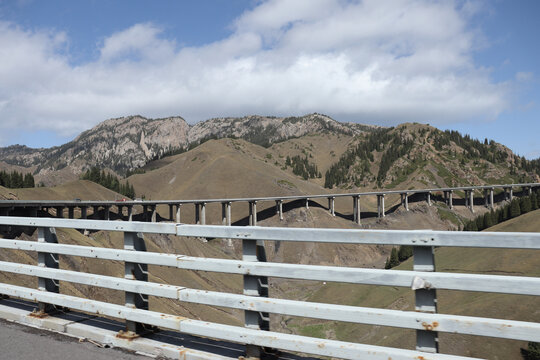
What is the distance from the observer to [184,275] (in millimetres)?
49750

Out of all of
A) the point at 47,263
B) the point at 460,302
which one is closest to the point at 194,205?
the point at 460,302

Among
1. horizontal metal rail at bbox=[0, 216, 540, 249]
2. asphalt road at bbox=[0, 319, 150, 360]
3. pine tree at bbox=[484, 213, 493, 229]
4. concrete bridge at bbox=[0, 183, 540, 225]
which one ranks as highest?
horizontal metal rail at bbox=[0, 216, 540, 249]

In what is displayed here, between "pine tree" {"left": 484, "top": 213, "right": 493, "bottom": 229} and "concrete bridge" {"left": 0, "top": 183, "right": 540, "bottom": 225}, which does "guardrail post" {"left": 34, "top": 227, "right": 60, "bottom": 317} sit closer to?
"concrete bridge" {"left": 0, "top": 183, "right": 540, "bottom": 225}

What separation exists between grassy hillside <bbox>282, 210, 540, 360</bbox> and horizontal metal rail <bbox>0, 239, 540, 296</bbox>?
42.7 m

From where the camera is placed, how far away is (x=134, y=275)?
6570 millimetres

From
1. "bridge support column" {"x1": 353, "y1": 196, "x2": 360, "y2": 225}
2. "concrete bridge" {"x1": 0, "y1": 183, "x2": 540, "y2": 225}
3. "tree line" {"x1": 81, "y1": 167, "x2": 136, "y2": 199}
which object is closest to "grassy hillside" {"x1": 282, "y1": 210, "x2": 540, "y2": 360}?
"concrete bridge" {"x1": 0, "y1": 183, "x2": 540, "y2": 225}

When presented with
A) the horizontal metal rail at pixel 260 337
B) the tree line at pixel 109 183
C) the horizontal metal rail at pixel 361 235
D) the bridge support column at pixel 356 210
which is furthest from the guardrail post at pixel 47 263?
the tree line at pixel 109 183

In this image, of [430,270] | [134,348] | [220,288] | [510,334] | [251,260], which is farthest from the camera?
[220,288]

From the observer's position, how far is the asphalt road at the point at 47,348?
232 inches

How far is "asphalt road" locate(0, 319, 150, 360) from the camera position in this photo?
589 centimetres

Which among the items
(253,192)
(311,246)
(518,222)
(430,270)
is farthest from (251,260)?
(253,192)

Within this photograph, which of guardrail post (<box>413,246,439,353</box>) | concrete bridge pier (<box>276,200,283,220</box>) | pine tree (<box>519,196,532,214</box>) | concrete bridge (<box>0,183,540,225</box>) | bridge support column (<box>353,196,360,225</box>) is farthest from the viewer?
bridge support column (<box>353,196,360,225</box>)

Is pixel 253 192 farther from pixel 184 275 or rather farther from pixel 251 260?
pixel 251 260

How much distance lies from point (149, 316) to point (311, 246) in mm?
99593
